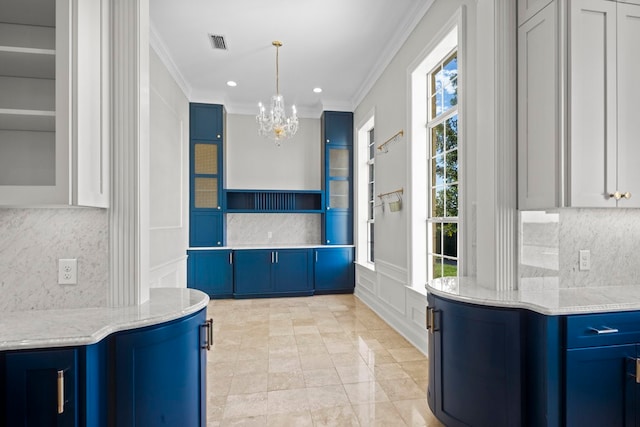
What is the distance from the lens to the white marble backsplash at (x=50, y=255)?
167 cm

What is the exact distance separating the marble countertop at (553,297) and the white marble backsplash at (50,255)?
1982mm

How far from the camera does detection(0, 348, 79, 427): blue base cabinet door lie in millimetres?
1284

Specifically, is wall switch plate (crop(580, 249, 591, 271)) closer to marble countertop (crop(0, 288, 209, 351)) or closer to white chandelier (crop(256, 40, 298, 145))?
marble countertop (crop(0, 288, 209, 351))

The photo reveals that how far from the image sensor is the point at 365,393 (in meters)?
2.56

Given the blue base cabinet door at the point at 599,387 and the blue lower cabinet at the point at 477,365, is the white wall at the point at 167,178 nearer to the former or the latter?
the blue lower cabinet at the point at 477,365

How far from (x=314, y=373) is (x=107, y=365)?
6.09 feet

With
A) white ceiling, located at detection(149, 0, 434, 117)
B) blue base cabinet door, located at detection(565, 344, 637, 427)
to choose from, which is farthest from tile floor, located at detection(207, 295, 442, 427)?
white ceiling, located at detection(149, 0, 434, 117)

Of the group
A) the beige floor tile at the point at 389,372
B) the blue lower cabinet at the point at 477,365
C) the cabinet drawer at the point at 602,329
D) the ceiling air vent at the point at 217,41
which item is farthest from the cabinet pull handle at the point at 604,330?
the ceiling air vent at the point at 217,41

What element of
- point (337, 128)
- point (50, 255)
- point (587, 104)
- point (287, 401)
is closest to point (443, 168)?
point (587, 104)

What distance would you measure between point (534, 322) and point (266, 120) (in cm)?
374

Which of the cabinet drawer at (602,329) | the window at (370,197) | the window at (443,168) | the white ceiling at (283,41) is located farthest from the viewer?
the window at (370,197)

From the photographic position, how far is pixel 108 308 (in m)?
1.72

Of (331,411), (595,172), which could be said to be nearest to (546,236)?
(595,172)

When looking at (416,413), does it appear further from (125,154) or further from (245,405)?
(125,154)
